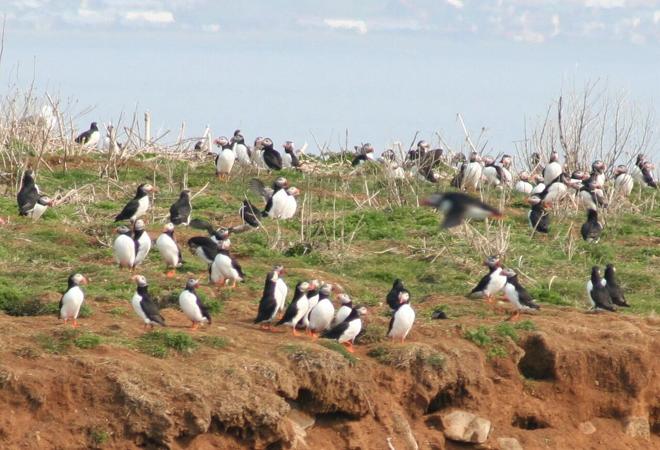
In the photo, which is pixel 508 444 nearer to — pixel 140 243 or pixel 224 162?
pixel 140 243

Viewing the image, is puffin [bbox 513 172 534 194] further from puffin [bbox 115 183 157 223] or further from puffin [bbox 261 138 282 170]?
puffin [bbox 115 183 157 223]

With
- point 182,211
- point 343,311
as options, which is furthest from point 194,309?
point 182,211

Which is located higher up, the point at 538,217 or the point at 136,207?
the point at 136,207

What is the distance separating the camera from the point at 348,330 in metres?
16.3

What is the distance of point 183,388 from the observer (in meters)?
14.1

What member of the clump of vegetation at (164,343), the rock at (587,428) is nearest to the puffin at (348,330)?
the clump of vegetation at (164,343)

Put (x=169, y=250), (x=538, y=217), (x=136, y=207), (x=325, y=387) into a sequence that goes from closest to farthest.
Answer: (x=325, y=387), (x=169, y=250), (x=136, y=207), (x=538, y=217)

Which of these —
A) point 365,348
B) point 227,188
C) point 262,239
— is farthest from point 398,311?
point 227,188

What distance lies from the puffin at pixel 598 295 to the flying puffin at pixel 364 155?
1333 centimetres

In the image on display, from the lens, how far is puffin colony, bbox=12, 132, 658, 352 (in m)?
16.3

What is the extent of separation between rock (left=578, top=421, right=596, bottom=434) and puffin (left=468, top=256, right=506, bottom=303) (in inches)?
91.3

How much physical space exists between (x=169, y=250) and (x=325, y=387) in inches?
192

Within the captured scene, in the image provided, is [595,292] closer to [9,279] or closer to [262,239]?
[262,239]

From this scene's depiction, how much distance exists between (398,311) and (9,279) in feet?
16.2
